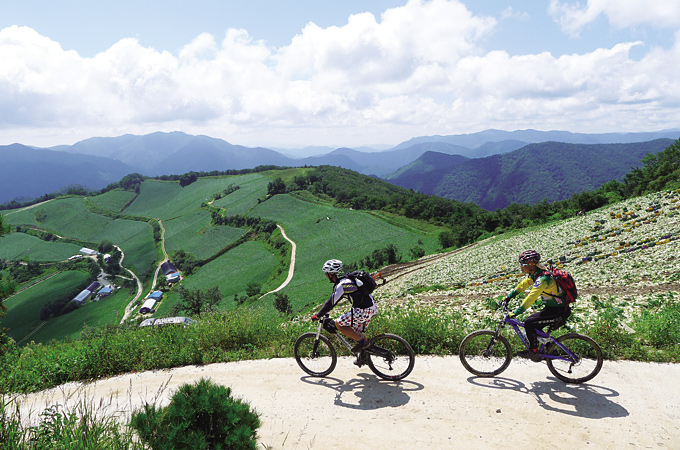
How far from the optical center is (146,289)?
343ft

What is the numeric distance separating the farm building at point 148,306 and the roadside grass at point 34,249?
86660 millimetres

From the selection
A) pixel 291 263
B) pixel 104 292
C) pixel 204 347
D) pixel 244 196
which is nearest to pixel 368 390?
pixel 204 347

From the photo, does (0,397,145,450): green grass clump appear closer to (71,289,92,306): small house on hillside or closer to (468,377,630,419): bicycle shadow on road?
(468,377,630,419): bicycle shadow on road

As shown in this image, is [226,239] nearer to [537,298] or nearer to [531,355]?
[531,355]

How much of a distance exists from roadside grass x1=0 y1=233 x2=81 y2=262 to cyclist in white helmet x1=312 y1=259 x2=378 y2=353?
177m

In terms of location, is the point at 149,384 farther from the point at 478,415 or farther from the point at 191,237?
the point at 191,237

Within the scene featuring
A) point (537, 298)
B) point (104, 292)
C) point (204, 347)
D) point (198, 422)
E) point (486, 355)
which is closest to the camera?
point (198, 422)

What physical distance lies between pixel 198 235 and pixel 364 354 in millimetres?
130627

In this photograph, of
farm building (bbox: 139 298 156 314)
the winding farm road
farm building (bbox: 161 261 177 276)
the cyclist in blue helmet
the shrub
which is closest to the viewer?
the shrub

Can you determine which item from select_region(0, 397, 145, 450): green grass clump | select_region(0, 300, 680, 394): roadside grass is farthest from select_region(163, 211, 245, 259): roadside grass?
select_region(0, 397, 145, 450): green grass clump

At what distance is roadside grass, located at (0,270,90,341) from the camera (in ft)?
308

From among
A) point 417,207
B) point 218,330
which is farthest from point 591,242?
point 417,207

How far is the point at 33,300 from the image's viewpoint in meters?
107

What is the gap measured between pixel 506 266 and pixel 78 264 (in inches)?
6144
